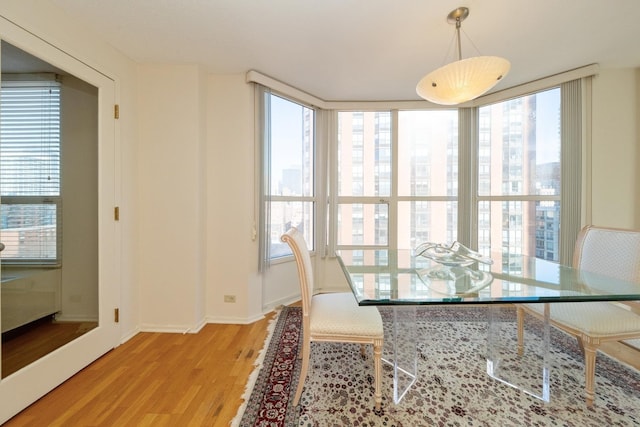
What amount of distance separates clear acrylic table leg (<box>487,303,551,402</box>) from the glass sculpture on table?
1.18 ft

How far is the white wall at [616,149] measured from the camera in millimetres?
2453

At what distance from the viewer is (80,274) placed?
1811 millimetres

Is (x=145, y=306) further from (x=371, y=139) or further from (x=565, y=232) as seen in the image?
(x=565, y=232)

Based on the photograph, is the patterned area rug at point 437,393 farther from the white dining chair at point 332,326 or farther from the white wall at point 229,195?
the white wall at point 229,195

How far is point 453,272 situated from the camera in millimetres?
1599

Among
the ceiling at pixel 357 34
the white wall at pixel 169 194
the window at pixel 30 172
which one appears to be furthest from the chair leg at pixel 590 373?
the window at pixel 30 172

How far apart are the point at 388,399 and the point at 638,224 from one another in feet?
10.5

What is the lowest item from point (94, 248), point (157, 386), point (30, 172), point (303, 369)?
point (157, 386)

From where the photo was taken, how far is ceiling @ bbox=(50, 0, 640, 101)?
164 cm

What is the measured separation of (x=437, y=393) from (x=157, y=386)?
5.82 feet

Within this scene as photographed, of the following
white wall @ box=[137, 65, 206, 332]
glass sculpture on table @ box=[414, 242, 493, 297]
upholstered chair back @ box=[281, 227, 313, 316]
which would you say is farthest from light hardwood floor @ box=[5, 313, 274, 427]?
glass sculpture on table @ box=[414, 242, 493, 297]

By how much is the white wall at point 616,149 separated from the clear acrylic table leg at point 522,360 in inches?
63.9

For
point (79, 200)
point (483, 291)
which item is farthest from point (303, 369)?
point (79, 200)

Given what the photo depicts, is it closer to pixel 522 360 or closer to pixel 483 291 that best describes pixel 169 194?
pixel 483 291
